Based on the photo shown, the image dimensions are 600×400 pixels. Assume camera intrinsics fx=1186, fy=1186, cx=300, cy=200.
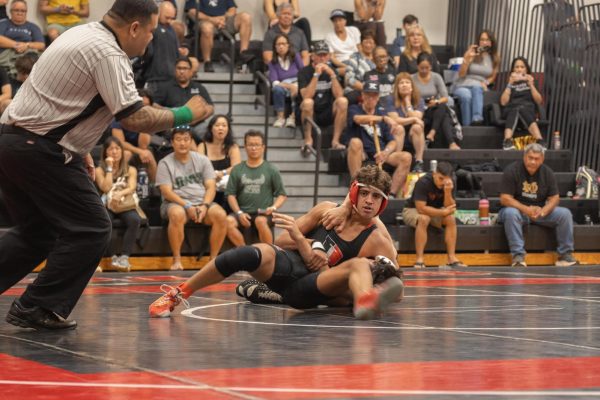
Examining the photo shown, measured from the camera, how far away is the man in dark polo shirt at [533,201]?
13.6 m

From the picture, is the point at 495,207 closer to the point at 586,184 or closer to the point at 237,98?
the point at 586,184

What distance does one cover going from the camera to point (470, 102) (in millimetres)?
16188

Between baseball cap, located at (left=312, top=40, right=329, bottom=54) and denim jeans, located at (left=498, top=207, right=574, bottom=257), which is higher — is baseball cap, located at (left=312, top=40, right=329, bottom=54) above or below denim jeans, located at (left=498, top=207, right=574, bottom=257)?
above

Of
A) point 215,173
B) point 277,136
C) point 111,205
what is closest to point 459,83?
point 277,136

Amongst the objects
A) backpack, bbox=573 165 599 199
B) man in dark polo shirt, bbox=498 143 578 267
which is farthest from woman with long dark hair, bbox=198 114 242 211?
backpack, bbox=573 165 599 199

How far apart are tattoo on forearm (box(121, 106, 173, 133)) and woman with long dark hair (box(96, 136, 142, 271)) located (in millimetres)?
6646

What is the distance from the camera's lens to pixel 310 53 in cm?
1625

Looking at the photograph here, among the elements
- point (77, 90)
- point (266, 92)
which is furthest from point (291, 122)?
point (77, 90)

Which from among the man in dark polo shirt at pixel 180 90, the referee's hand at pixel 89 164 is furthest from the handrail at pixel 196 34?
the referee's hand at pixel 89 164

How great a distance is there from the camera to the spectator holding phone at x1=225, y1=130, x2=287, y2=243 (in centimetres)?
1259

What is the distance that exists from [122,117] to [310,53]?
11.1 metres

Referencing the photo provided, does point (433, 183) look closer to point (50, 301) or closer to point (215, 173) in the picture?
point (215, 173)

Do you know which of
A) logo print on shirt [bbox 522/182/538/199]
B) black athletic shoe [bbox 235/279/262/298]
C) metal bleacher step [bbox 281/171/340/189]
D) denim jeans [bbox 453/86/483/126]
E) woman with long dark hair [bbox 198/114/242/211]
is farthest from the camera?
denim jeans [bbox 453/86/483/126]

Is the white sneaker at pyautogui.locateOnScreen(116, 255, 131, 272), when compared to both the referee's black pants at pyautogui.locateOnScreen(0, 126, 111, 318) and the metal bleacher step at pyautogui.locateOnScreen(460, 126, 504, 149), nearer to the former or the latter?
the metal bleacher step at pyautogui.locateOnScreen(460, 126, 504, 149)
